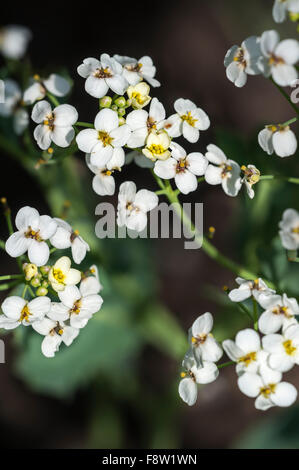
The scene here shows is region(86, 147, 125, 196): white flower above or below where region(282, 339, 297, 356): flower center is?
above

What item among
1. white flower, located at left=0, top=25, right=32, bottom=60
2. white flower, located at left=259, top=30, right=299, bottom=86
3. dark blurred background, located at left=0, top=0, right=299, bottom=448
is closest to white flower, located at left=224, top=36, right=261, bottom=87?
white flower, located at left=259, top=30, right=299, bottom=86

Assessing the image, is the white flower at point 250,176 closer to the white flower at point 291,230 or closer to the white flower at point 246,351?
the white flower at point 291,230

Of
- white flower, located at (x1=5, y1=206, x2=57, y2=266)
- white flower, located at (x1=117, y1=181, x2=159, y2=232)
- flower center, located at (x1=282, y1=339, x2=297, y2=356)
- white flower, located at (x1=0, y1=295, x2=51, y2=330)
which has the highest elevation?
white flower, located at (x1=117, y1=181, x2=159, y2=232)

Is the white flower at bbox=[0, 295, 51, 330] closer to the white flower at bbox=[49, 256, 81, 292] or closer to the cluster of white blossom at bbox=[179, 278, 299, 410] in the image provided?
the white flower at bbox=[49, 256, 81, 292]

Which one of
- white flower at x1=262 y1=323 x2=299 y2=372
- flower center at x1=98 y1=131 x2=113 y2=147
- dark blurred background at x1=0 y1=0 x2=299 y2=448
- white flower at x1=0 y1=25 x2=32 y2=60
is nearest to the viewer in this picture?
white flower at x1=262 y1=323 x2=299 y2=372

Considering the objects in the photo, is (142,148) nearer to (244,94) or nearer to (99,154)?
(99,154)

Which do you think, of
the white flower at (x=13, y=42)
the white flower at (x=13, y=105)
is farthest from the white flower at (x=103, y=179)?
the white flower at (x=13, y=42)

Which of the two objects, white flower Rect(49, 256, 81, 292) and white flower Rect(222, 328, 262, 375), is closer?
white flower Rect(222, 328, 262, 375)
